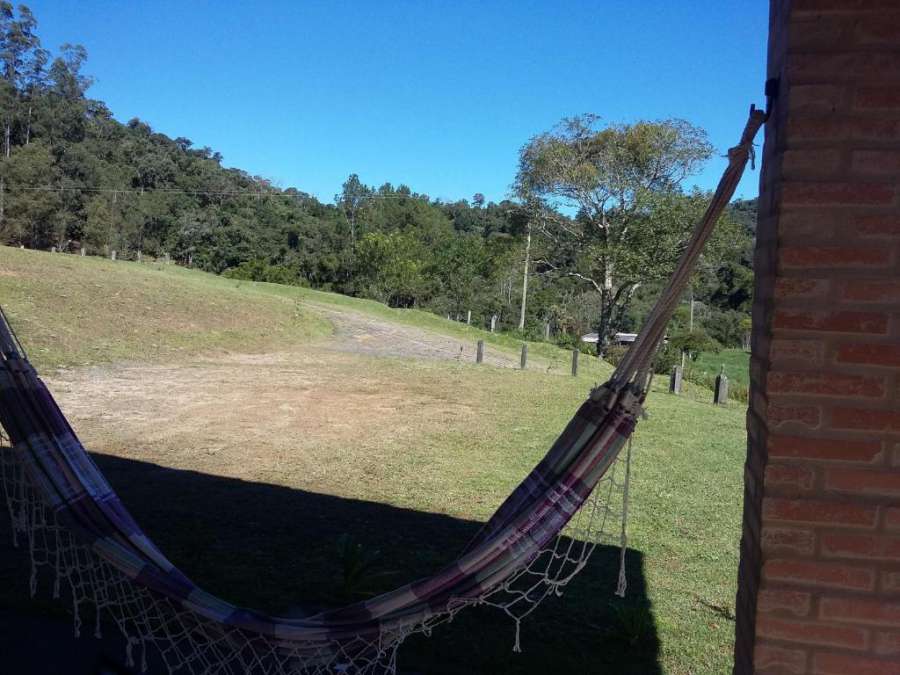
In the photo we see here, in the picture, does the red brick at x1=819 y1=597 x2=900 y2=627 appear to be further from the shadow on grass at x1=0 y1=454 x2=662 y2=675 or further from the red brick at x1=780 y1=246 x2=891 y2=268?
the shadow on grass at x1=0 y1=454 x2=662 y2=675

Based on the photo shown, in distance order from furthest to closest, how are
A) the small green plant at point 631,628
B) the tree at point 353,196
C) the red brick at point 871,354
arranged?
the tree at point 353,196
the small green plant at point 631,628
the red brick at point 871,354

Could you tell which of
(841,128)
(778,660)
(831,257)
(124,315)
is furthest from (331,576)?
(124,315)

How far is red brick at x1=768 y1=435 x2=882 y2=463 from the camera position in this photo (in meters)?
1.40

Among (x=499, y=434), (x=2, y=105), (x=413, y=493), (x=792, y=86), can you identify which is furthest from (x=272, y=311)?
(x=2, y=105)

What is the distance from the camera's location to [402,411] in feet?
30.5

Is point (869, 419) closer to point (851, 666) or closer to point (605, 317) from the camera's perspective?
point (851, 666)

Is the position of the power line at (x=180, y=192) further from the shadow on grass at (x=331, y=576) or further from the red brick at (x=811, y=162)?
the red brick at (x=811, y=162)

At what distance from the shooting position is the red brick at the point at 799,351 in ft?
4.62

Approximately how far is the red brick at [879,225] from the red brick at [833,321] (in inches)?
6.1

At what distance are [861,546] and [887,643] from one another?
0.63ft

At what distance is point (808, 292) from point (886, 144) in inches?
12.4

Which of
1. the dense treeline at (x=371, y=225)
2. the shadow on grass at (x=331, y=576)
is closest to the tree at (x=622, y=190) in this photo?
the dense treeline at (x=371, y=225)

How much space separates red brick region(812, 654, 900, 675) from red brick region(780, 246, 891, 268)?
28.8 inches

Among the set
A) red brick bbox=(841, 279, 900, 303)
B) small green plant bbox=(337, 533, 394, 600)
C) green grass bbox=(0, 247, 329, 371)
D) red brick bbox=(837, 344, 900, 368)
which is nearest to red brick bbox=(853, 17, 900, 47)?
red brick bbox=(841, 279, 900, 303)
